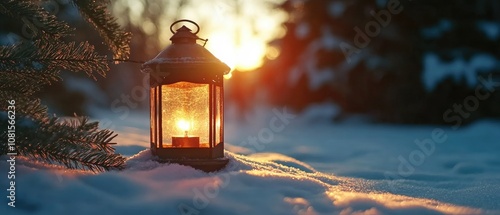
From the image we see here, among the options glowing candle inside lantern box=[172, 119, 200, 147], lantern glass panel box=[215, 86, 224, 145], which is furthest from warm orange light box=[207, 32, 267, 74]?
glowing candle inside lantern box=[172, 119, 200, 147]

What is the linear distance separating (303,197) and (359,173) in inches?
91.7

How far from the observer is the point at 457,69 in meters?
14.1

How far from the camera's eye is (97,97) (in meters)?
19.1

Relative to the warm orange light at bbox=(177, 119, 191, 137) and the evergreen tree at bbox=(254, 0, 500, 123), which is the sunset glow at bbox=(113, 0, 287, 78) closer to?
the evergreen tree at bbox=(254, 0, 500, 123)

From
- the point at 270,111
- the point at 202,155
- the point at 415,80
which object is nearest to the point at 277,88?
the point at 270,111

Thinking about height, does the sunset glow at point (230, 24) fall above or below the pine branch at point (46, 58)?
above

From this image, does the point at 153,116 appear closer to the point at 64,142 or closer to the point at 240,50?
the point at 64,142

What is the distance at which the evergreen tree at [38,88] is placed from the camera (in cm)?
283

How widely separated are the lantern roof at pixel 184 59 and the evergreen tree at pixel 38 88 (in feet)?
1.57

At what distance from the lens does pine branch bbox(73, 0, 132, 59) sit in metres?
3.34

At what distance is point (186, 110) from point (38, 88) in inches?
41.8

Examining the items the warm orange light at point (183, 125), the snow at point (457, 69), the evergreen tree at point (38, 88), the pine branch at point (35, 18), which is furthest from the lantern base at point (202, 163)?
the snow at point (457, 69)

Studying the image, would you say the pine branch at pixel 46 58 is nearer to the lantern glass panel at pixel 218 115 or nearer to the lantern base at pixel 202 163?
the lantern base at pixel 202 163

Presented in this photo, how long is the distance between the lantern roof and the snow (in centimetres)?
Answer: 1134
